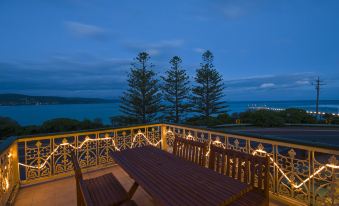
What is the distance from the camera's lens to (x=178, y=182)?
1362 millimetres

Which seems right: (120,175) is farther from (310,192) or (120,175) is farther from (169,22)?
(169,22)

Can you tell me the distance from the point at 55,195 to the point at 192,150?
6.42ft

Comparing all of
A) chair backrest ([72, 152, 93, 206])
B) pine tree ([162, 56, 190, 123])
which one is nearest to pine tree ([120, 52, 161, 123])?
pine tree ([162, 56, 190, 123])

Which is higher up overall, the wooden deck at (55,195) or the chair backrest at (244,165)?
the chair backrest at (244,165)

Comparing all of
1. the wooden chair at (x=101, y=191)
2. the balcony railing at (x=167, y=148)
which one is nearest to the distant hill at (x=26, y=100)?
the balcony railing at (x=167, y=148)

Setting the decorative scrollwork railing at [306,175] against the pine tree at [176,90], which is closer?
the decorative scrollwork railing at [306,175]

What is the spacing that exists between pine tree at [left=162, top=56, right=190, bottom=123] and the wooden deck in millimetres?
14391

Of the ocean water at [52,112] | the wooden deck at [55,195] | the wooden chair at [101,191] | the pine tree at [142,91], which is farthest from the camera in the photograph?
the ocean water at [52,112]

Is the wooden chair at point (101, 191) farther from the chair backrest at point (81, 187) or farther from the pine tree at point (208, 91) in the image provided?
the pine tree at point (208, 91)

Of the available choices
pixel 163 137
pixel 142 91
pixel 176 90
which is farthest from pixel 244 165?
pixel 176 90

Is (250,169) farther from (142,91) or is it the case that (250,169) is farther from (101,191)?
(142,91)

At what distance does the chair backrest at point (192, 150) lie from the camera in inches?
80.9

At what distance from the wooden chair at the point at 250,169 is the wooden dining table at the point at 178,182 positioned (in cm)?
22

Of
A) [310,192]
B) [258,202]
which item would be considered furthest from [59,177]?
[310,192]
